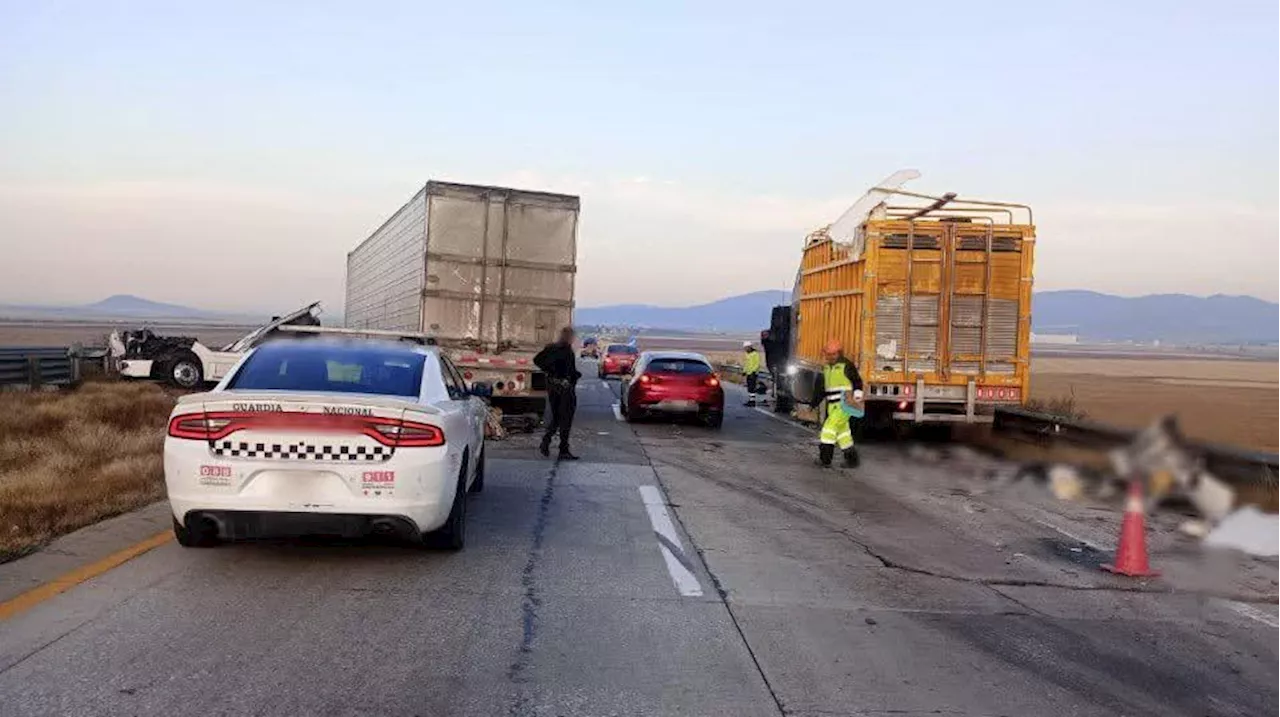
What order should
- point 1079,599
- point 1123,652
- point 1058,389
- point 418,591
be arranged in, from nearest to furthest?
point 1123,652, point 418,591, point 1079,599, point 1058,389

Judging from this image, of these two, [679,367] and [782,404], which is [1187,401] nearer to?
→ [782,404]

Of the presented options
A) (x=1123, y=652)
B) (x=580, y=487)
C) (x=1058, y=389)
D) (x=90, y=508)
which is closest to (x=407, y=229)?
(x=580, y=487)

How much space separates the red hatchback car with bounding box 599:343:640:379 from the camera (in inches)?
1688

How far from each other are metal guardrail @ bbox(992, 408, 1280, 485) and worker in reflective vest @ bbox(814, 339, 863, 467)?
9.56 ft

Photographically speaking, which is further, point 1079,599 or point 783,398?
point 783,398

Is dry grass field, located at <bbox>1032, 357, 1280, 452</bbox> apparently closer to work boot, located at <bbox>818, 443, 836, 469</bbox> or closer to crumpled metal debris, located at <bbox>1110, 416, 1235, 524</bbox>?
crumpled metal debris, located at <bbox>1110, 416, 1235, 524</bbox>

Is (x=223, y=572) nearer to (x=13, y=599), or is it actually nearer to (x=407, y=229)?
(x=13, y=599)

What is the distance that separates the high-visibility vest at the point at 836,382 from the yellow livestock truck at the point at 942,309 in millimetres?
2034

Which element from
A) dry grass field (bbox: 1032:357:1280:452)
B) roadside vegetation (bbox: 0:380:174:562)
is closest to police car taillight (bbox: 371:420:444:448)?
roadside vegetation (bbox: 0:380:174:562)

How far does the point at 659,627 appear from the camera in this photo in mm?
6598

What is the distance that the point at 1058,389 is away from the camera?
122 ft

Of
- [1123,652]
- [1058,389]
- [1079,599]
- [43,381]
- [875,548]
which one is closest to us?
[1123,652]

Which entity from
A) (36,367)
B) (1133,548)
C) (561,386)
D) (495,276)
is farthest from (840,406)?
(36,367)

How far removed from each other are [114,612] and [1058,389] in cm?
3473
